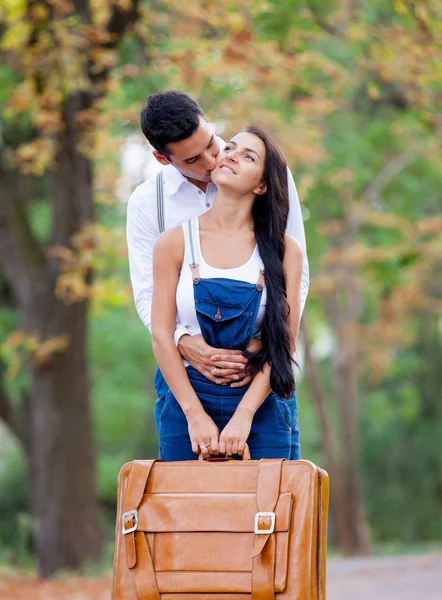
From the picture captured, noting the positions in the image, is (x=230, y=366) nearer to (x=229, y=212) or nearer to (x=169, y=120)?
(x=229, y=212)

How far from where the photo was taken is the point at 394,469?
81.7 ft

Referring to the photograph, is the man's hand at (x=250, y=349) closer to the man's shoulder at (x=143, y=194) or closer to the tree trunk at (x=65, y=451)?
the man's shoulder at (x=143, y=194)

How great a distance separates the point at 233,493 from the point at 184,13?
9030 mm

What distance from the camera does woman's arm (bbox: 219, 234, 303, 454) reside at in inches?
147

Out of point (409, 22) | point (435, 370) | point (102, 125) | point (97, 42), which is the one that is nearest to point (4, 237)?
point (102, 125)

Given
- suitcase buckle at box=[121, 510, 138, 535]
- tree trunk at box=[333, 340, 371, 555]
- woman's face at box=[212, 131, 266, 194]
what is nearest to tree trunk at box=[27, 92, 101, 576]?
tree trunk at box=[333, 340, 371, 555]

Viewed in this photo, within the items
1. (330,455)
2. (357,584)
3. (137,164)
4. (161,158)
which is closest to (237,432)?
(161,158)

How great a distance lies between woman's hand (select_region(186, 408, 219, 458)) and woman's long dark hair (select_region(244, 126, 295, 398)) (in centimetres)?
24

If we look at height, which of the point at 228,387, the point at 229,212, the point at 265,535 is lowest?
the point at 265,535

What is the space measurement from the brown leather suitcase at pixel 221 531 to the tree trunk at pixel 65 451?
867 centimetres

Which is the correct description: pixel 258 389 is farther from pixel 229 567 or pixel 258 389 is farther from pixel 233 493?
pixel 229 567

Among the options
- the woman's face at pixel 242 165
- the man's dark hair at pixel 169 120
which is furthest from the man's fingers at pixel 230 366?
the man's dark hair at pixel 169 120

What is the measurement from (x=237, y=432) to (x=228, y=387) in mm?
209

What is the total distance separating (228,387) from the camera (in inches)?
153
